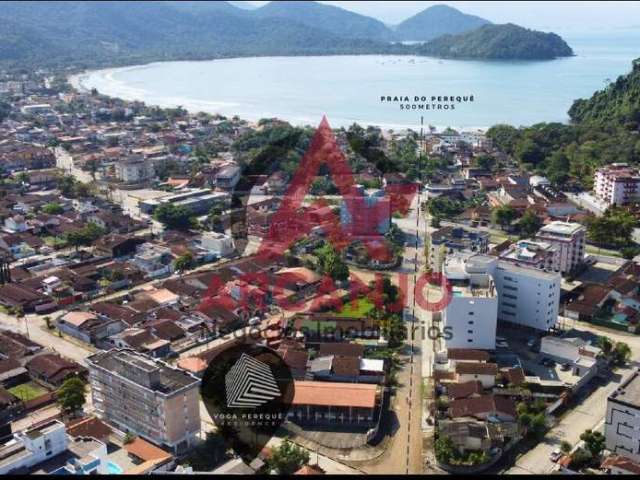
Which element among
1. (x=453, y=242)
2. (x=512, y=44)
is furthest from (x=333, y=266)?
(x=512, y=44)

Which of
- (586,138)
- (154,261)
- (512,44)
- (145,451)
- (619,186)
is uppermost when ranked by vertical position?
(512,44)

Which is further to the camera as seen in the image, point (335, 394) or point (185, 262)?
point (185, 262)

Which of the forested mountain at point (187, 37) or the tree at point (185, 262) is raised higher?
the forested mountain at point (187, 37)

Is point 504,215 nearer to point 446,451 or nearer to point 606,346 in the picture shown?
point 606,346

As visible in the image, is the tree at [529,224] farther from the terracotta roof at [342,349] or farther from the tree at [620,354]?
the terracotta roof at [342,349]

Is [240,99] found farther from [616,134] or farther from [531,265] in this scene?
[531,265]

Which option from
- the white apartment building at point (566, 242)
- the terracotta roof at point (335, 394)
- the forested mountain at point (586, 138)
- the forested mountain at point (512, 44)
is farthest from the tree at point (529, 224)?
the forested mountain at point (512, 44)
